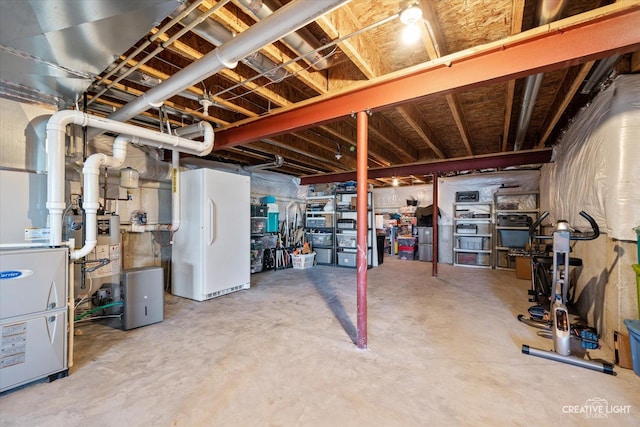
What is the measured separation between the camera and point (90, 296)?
3322 millimetres

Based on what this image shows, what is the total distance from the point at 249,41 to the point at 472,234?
7.14 m

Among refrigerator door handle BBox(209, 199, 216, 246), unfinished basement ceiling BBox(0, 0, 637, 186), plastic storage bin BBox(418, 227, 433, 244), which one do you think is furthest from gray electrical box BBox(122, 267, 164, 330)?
plastic storage bin BBox(418, 227, 433, 244)

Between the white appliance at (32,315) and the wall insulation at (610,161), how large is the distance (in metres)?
4.68

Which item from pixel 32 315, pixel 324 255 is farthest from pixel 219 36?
pixel 324 255

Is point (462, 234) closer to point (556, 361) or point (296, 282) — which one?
point (296, 282)

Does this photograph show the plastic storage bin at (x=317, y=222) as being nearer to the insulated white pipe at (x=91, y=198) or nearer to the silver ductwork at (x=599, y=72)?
the insulated white pipe at (x=91, y=198)

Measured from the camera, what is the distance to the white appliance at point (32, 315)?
1.89 meters

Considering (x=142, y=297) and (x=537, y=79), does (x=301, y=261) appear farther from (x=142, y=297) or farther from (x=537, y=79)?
A: (x=537, y=79)

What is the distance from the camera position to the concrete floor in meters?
1.68

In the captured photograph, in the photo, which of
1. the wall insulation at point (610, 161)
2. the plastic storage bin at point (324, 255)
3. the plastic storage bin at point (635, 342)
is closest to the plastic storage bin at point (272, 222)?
the plastic storage bin at point (324, 255)

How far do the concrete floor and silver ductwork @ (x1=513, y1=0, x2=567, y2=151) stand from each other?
251cm

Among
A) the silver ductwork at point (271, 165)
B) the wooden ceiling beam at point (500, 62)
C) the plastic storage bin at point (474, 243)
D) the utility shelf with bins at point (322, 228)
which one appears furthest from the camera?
the utility shelf with bins at point (322, 228)

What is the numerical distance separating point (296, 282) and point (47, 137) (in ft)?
13.0

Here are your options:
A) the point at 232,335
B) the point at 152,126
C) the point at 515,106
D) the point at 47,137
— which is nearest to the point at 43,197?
the point at 47,137
